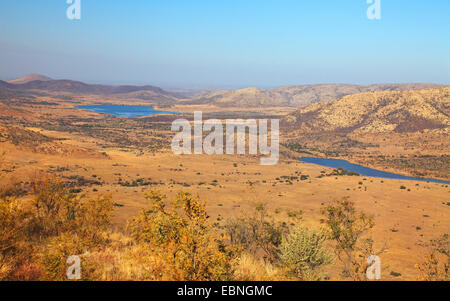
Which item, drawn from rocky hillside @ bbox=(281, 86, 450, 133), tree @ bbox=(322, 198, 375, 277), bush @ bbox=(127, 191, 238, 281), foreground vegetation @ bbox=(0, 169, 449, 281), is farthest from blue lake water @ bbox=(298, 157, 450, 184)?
bush @ bbox=(127, 191, 238, 281)

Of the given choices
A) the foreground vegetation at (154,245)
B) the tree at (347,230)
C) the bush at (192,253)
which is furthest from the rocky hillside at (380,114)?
the bush at (192,253)

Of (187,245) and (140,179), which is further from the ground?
(187,245)

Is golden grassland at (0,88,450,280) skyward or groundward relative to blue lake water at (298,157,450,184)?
skyward

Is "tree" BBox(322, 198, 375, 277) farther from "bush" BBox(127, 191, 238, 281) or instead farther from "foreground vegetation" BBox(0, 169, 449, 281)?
"bush" BBox(127, 191, 238, 281)

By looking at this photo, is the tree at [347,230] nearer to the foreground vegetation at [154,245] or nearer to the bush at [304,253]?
the foreground vegetation at [154,245]

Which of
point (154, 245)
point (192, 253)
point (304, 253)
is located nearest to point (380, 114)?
point (304, 253)

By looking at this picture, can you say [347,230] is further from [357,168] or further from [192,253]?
[357,168]
